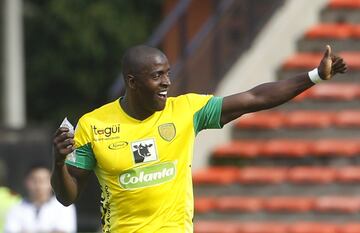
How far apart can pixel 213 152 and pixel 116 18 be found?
35.1 ft

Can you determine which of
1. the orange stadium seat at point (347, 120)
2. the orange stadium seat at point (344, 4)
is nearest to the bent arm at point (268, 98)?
the orange stadium seat at point (347, 120)

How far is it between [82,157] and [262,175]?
5084 mm

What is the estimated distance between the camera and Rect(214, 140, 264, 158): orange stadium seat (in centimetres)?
1357

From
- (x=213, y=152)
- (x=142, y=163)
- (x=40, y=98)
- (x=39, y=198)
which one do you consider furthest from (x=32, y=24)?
(x=142, y=163)

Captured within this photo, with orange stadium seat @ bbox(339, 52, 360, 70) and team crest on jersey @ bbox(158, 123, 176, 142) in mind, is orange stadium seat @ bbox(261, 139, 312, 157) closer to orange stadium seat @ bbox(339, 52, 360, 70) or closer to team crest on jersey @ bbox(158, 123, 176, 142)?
orange stadium seat @ bbox(339, 52, 360, 70)

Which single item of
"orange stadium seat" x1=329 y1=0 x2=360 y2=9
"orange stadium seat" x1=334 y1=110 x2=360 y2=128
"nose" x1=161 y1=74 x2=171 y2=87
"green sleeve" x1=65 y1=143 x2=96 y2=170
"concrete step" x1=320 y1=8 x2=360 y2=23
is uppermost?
"orange stadium seat" x1=329 y1=0 x2=360 y2=9

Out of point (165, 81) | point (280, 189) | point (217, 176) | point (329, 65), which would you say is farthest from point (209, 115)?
point (217, 176)

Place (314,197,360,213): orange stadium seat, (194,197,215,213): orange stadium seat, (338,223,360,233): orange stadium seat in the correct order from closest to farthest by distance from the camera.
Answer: (338,223,360,233): orange stadium seat
(314,197,360,213): orange stadium seat
(194,197,215,213): orange stadium seat

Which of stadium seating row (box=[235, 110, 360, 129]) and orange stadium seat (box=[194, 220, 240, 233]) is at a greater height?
stadium seating row (box=[235, 110, 360, 129])

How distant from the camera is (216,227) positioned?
13195 mm

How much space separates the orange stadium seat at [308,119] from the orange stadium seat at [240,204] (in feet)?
2.72

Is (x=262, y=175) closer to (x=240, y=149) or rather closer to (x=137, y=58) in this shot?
(x=240, y=149)

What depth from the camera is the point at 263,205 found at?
43.2 feet

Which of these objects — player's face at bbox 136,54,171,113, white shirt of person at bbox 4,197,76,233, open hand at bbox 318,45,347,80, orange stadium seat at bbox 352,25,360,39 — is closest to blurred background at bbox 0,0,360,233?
orange stadium seat at bbox 352,25,360,39
